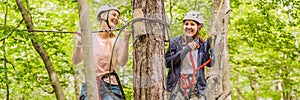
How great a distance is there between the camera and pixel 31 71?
26.7 feet

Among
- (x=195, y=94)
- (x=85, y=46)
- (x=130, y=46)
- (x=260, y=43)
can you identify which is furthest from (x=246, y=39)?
(x=85, y=46)

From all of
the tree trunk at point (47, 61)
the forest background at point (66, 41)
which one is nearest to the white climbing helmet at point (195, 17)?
the forest background at point (66, 41)

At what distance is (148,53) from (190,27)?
587 millimetres

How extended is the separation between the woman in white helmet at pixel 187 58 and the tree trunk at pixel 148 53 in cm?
30

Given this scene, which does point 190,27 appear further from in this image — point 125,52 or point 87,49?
point 87,49

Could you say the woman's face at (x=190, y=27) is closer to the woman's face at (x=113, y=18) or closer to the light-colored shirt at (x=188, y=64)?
the light-colored shirt at (x=188, y=64)

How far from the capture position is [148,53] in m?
2.86

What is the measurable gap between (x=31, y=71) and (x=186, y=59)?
17.8 feet

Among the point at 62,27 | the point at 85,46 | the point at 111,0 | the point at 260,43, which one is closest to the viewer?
the point at 85,46

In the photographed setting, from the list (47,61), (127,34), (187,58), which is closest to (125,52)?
(127,34)

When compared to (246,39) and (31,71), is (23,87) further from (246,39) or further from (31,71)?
(246,39)

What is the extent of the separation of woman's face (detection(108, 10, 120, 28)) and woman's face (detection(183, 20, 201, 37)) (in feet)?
1.74

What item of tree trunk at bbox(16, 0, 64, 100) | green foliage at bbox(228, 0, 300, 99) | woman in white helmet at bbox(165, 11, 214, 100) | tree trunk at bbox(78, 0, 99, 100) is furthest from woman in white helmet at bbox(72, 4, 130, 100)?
green foliage at bbox(228, 0, 300, 99)

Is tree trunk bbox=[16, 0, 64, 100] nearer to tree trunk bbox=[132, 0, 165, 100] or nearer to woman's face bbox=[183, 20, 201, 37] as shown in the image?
woman's face bbox=[183, 20, 201, 37]
